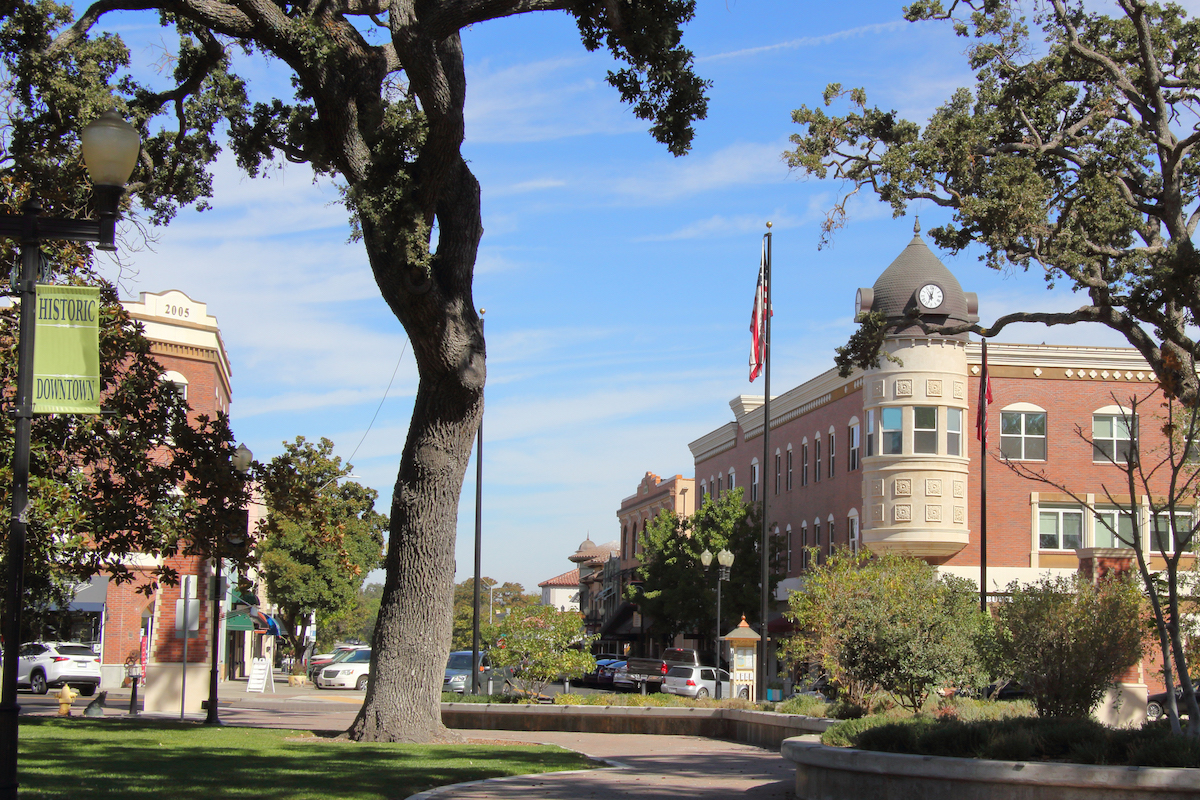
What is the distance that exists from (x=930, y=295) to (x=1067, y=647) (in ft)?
93.8

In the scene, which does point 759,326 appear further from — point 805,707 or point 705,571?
point 705,571

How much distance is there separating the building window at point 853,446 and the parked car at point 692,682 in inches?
346

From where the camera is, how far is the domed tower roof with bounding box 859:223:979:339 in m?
39.8

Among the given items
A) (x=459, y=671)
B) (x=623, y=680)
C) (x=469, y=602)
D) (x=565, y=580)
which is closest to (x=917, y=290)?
(x=459, y=671)

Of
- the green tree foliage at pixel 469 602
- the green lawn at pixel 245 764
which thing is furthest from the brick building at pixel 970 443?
the green tree foliage at pixel 469 602

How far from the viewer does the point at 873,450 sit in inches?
1613

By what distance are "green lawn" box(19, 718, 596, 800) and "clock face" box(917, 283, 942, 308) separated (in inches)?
1075

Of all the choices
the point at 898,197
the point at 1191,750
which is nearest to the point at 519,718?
the point at 898,197

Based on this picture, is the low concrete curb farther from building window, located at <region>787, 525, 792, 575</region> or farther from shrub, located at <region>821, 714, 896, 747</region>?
building window, located at <region>787, 525, 792, 575</region>

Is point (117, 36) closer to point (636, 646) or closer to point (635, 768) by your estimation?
point (635, 768)

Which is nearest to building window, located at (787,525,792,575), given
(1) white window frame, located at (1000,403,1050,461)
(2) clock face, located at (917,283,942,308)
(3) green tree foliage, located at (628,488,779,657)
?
(3) green tree foliage, located at (628,488,779,657)

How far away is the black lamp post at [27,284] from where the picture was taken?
294 inches

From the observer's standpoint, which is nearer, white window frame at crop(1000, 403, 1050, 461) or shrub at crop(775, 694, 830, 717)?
shrub at crop(775, 694, 830, 717)

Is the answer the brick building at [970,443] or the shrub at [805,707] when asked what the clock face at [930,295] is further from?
the shrub at [805,707]
